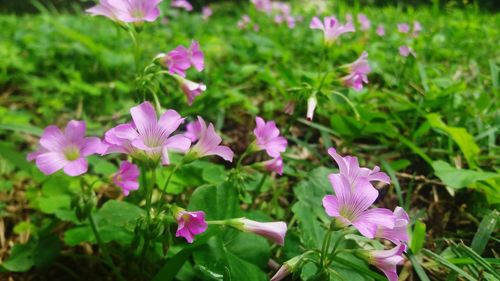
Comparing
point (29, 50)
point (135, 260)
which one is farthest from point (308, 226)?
point (29, 50)

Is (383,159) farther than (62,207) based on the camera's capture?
Yes

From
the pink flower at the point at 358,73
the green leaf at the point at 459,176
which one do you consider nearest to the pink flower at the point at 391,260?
the green leaf at the point at 459,176

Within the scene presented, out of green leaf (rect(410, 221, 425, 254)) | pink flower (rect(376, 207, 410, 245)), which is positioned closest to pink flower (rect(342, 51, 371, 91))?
green leaf (rect(410, 221, 425, 254))

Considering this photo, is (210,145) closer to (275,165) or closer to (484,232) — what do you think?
(275,165)

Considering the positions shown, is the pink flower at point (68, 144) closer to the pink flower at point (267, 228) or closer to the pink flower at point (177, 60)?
the pink flower at point (177, 60)

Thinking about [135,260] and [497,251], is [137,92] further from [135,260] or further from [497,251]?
[497,251]

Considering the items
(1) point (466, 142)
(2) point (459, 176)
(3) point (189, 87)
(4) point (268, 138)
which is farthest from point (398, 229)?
(1) point (466, 142)
